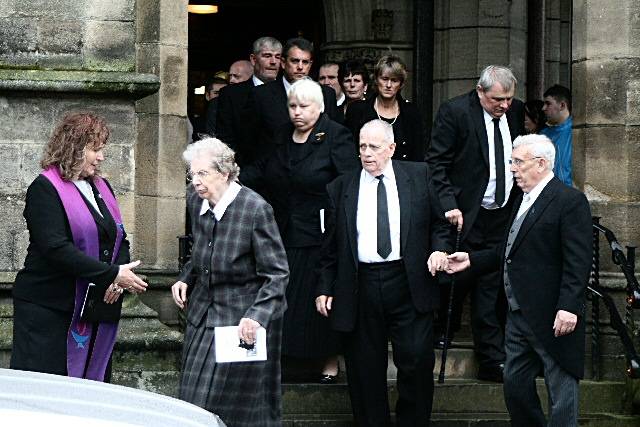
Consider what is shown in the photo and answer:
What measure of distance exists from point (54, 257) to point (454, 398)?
3.36 meters

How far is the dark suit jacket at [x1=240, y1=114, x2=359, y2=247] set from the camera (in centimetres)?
1091

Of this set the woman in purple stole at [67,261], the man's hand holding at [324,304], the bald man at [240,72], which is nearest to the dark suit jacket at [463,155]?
the man's hand holding at [324,304]

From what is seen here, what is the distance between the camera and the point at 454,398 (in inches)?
443

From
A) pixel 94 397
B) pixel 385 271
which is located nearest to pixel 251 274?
pixel 385 271

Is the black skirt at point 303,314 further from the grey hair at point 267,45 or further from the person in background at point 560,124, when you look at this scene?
the person in background at point 560,124

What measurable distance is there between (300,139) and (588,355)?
8.68 ft

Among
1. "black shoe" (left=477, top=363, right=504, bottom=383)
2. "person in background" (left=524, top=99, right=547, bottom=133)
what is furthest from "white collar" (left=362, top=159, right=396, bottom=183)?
"person in background" (left=524, top=99, right=547, bottom=133)

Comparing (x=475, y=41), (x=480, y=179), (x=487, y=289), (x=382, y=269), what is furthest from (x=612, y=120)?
(x=475, y=41)

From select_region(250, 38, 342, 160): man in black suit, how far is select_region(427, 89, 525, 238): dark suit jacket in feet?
2.51

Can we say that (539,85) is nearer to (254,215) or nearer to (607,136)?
(607,136)

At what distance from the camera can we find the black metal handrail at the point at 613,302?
1118cm

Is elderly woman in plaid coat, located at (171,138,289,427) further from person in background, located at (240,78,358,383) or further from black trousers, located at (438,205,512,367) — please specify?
black trousers, located at (438,205,512,367)

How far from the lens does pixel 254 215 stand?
29.1 ft

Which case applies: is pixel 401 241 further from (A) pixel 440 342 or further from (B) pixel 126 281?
(B) pixel 126 281
